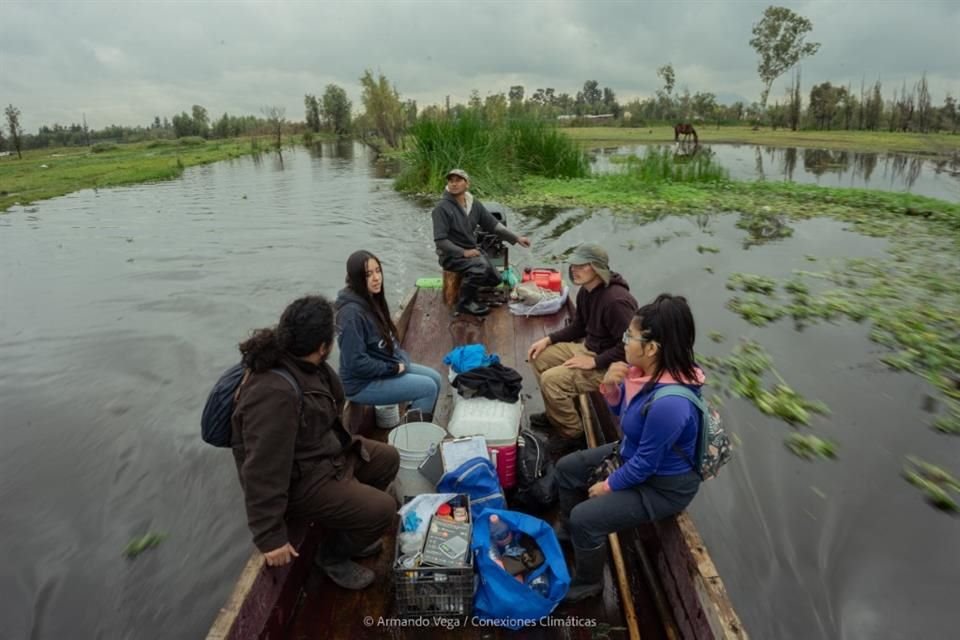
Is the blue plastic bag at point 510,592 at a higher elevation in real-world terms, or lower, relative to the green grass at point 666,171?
lower

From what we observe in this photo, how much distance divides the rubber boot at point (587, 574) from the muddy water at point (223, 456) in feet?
5.47

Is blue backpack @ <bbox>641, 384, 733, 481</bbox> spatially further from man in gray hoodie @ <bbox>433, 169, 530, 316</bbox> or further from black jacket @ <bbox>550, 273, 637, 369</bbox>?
man in gray hoodie @ <bbox>433, 169, 530, 316</bbox>

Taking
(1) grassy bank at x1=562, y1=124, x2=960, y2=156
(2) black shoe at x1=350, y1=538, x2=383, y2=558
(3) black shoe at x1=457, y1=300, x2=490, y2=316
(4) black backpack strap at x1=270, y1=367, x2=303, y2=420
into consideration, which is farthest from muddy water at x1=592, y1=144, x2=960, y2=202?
(4) black backpack strap at x1=270, y1=367, x2=303, y2=420

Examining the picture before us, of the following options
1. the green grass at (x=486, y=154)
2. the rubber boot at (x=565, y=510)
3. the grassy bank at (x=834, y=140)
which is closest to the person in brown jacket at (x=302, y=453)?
the rubber boot at (x=565, y=510)

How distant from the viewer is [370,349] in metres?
3.86

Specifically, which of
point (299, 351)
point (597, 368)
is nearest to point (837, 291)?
point (597, 368)

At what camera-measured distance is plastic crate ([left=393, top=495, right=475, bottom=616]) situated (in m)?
2.40

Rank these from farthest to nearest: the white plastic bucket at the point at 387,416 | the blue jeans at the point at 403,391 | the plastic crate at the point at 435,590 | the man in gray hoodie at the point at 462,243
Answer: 1. the man in gray hoodie at the point at 462,243
2. the white plastic bucket at the point at 387,416
3. the blue jeans at the point at 403,391
4. the plastic crate at the point at 435,590

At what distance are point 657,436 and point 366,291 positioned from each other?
2.20m

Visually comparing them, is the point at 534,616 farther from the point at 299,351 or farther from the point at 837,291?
the point at 837,291

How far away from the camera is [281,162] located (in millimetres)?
40594

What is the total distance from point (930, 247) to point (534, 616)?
12.4 m

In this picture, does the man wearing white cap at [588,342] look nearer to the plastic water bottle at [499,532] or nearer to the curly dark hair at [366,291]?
the curly dark hair at [366,291]

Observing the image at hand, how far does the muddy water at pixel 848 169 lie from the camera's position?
1941 centimetres
